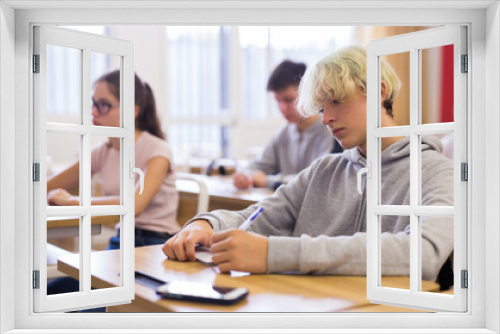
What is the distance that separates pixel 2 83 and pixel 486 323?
51.4 inches

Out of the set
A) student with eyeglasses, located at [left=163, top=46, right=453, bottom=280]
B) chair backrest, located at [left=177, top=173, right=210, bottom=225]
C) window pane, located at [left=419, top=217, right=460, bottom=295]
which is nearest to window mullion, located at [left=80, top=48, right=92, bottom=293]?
student with eyeglasses, located at [left=163, top=46, right=453, bottom=280]

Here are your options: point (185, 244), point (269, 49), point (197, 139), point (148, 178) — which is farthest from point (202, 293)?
point (269, 49)

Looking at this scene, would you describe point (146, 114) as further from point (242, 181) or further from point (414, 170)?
point (414, 170)

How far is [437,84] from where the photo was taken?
17.4ft

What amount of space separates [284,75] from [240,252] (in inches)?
76.4

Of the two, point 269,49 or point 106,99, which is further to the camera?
point 269,49

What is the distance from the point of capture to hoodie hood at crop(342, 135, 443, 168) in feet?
4.97

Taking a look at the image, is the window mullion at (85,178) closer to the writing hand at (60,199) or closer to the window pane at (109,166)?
the writing hand at (60,199)

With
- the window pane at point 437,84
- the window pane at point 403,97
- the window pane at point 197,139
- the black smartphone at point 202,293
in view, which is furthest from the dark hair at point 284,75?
the window pane at point 437,84

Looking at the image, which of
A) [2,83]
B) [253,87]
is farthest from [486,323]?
[253,87]

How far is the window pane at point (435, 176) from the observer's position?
56.5 inches

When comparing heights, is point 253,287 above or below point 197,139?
below

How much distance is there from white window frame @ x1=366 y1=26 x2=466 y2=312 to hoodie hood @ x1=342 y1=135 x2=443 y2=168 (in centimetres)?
7

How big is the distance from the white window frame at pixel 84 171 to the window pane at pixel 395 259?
649mm
